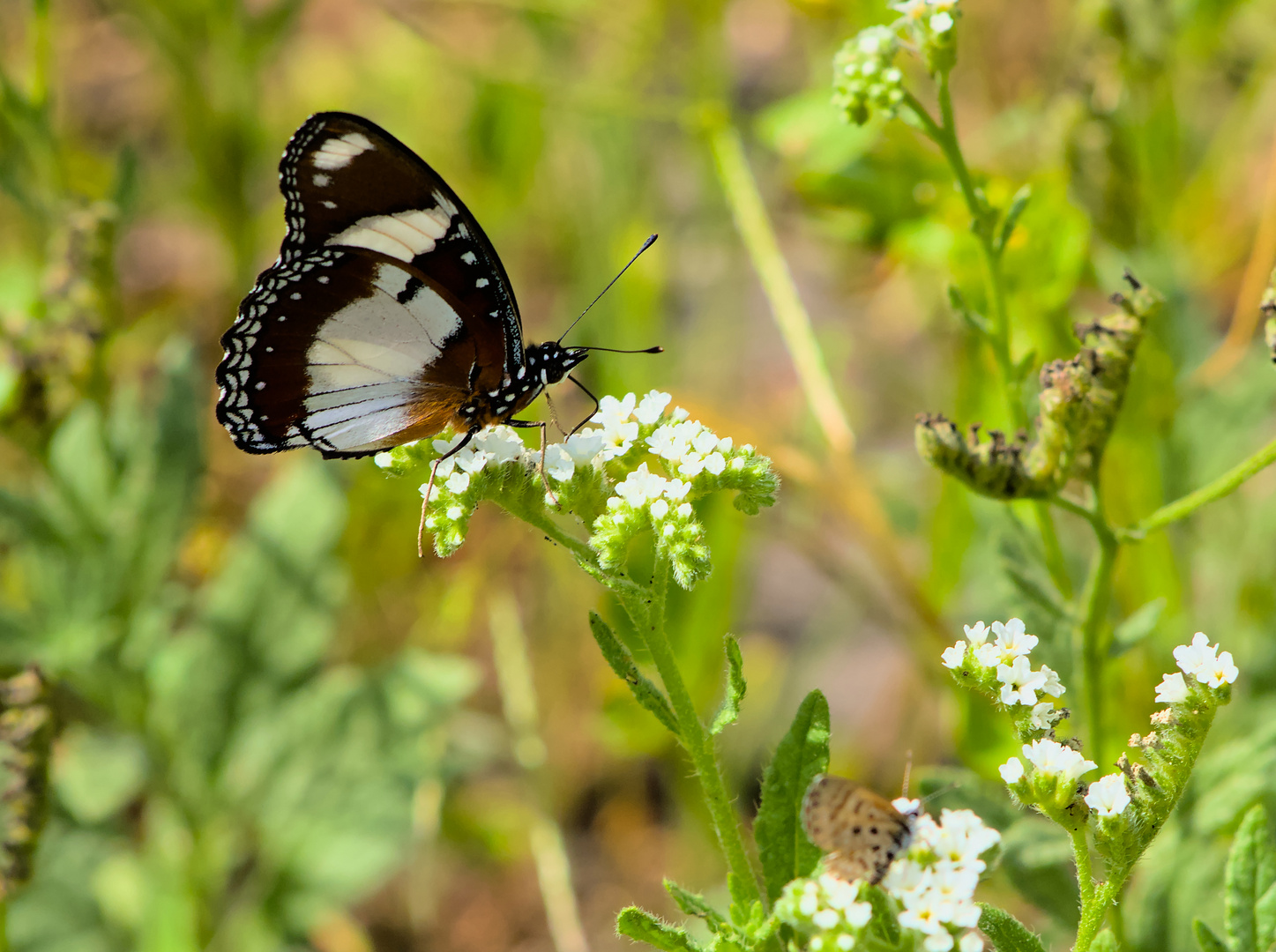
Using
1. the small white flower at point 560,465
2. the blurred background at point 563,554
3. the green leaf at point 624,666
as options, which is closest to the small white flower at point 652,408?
the small white flower at point 560,465

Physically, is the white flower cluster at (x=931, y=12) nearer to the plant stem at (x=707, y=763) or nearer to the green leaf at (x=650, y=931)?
the plant stem at (x=707, y=763)

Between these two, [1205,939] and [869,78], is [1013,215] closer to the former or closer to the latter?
[869,78]

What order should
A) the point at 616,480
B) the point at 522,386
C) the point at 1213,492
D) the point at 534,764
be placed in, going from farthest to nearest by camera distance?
1. the point at 534,764
2. the point at 522,386
3. the point at 616,480
4. the point at 1213,492

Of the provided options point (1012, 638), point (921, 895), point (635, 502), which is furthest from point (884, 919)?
point (635, 502)

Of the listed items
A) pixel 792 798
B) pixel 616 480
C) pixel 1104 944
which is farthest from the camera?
pixel 616 480

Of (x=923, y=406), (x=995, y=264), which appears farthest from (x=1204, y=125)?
(x=995, y=264)

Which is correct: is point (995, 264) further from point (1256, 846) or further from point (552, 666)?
point (552, 666)

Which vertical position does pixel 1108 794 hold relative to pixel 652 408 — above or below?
below
